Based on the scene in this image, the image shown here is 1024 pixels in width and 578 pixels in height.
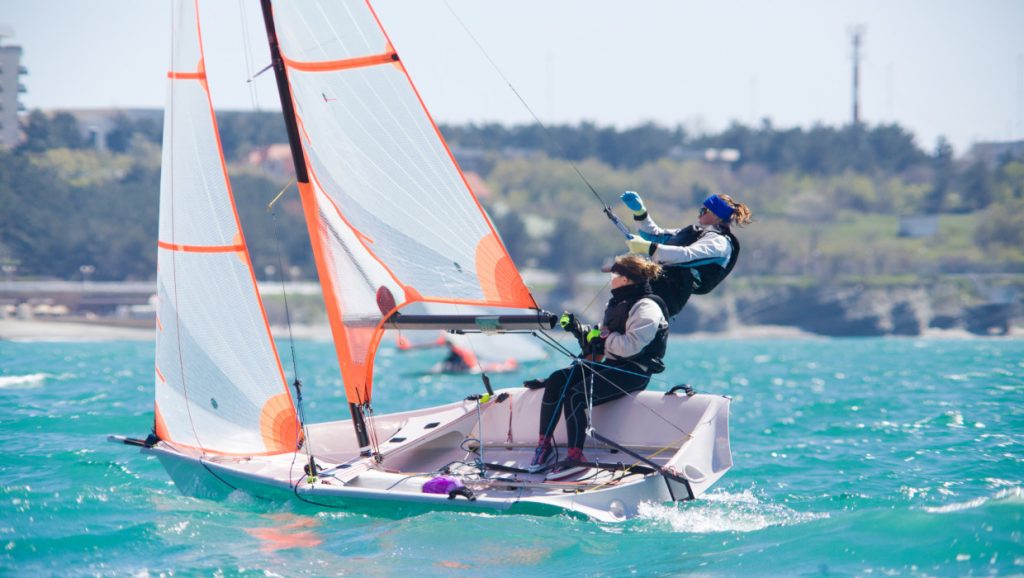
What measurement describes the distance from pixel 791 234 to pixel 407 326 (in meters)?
64.4

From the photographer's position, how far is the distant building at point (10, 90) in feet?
84.8

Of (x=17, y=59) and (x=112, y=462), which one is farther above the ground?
(x=17, y=59)

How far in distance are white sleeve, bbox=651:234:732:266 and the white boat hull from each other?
0.90 metres

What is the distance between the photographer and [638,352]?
21.0 feet

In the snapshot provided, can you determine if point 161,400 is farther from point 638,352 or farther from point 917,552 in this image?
point 917,552

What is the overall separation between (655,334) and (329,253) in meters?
2.06

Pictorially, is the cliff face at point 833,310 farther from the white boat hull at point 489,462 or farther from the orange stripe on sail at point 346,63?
the orange stripe on sail at point 346,63

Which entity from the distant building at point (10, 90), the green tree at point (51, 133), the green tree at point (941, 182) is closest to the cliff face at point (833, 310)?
the green tree at point (941, 182)

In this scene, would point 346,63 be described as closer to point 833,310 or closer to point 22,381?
point 22,381

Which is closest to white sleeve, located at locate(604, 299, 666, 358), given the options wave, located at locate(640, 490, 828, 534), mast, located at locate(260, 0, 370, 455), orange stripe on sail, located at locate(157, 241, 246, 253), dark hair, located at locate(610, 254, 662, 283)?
dark hair, located at locate(610, 254, 662, 283)

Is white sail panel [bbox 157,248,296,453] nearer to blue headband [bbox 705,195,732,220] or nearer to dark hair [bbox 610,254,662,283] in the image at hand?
dark hair [bbox 610,254,662,283]

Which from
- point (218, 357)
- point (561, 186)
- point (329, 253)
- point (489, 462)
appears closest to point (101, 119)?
point (561, 186)

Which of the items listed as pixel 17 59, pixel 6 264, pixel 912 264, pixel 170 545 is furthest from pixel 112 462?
pixel 912 264

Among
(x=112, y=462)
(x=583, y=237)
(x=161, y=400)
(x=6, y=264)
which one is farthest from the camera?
(x=583, y=237)
